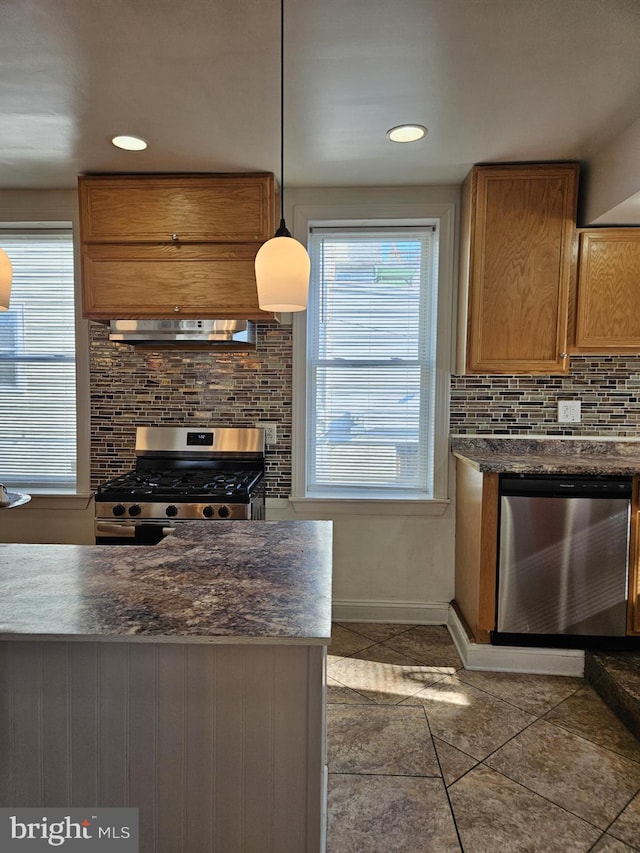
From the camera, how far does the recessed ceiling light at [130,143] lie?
2.52 meters

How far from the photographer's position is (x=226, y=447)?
3.32 m

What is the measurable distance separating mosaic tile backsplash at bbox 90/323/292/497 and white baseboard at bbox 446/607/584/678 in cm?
142

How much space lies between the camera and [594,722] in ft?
7.50

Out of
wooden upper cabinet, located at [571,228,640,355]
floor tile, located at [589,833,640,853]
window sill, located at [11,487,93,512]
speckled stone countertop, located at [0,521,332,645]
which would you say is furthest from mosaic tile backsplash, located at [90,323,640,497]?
floor tile, located at [589,833,640,853]

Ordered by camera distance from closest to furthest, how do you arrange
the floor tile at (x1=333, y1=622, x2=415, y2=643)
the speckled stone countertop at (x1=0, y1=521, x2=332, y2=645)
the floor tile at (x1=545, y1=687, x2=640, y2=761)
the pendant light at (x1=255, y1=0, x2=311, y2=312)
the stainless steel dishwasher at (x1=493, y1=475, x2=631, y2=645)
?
the speckled stone countertop at (x1=0, y1=521, x2=332, y2=645), the pendant light at (x1=255, y1=0, x2=311, y2=312), the floor tile at (x1=545, y1=687, x2=640, y2=761), the stainless steel dishwasher at (x1=493, y1=475, x2=631, y2=645), the floor tile at (x1=333, y1=622, x2=415, y2=643)

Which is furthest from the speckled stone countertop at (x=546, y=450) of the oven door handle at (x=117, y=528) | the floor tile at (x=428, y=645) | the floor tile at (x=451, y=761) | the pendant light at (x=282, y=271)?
the oven door handle at (x=117, y=528)

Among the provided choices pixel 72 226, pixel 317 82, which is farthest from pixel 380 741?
pixel 72 226

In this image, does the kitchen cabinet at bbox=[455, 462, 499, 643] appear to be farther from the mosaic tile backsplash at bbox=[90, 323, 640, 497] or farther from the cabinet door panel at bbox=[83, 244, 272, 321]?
the cabinet door panel at bbox=[83, 244, 272, 321]

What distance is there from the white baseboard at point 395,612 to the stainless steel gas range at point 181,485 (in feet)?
2.76

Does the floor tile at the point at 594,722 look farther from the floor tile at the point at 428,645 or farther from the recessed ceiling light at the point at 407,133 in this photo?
the recessed ceiling light at the point at 407,133

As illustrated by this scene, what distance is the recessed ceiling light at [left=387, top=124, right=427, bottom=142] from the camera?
2395mm

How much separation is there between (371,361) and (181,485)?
138cm

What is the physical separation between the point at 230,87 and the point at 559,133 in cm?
150

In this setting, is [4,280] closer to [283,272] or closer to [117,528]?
[283,272]
